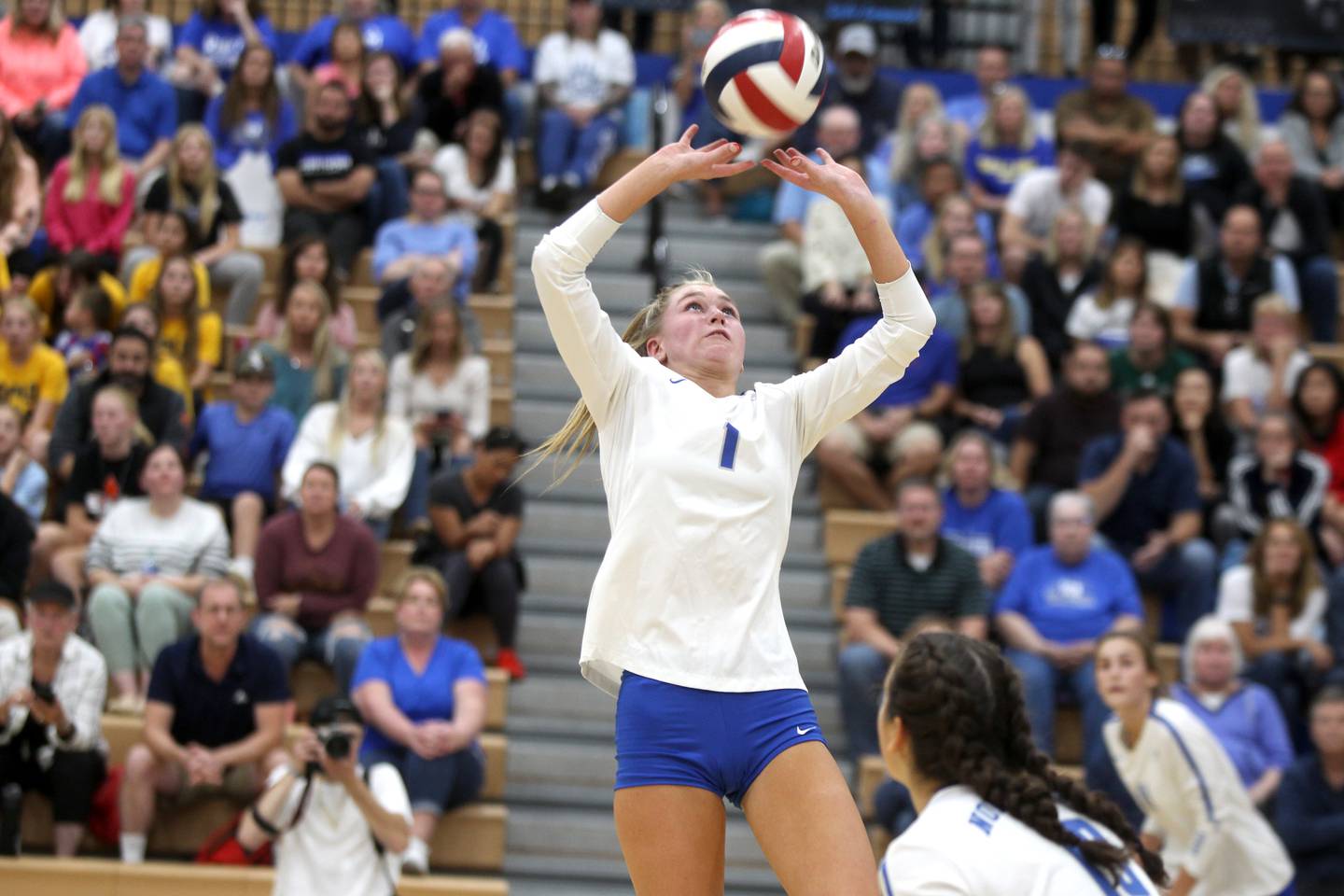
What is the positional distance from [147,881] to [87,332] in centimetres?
356

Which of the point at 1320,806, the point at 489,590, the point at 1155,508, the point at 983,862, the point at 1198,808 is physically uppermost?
the point at 983,862

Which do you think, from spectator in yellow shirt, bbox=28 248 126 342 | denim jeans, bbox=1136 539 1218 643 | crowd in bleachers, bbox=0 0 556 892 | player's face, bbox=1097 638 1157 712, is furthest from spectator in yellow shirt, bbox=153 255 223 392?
player's face, bbox=1097 638 1157 712

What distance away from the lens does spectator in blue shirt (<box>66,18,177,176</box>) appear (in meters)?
11.7

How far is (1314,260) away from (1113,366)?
2.06m

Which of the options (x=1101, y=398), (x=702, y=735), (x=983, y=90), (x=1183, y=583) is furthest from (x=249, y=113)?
(x=702, y=735)

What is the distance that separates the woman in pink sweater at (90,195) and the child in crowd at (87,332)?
0.78 m

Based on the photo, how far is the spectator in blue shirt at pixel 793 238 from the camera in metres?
11.2

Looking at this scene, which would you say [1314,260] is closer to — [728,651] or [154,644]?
[154,644]

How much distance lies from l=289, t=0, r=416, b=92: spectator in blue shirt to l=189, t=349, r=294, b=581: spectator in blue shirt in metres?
3.74

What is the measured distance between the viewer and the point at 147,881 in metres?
7.63

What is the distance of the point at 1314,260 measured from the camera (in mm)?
11492

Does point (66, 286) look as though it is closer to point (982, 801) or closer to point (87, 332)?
point (87, 332)

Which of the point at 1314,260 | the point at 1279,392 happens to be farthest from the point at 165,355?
the point at 1314,260

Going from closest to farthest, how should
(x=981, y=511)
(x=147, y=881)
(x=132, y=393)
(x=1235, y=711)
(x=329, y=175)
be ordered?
(x=147, y=881), (x=1235, y=711), (x=132, y=393), (x=981, y=511), (x=329, y=175)
